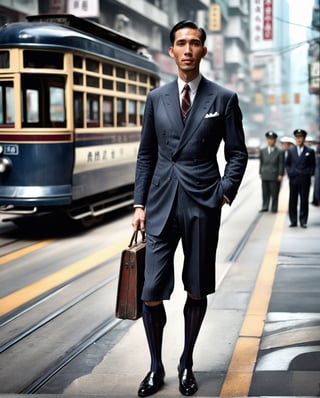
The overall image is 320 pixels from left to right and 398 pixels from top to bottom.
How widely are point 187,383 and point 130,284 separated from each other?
64 centimetres

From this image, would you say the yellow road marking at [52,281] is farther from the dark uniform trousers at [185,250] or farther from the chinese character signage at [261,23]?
the chinese character signage at [261,23]

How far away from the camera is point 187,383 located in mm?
4184

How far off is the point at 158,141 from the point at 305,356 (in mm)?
1813

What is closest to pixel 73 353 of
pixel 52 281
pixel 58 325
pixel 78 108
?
pixel 58 325

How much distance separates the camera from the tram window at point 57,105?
10.9 m

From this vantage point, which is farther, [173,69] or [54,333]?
[173,69]

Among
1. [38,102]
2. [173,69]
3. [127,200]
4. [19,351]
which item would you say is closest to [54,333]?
[19,351]

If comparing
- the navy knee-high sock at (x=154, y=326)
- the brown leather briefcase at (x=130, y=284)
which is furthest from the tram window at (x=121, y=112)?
the navy knee-high sock at (x=154, y=326)

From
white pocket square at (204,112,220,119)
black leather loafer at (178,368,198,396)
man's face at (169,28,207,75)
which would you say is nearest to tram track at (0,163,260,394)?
black leather loafer at (178,368,198,396)

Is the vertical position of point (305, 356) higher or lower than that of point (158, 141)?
lower

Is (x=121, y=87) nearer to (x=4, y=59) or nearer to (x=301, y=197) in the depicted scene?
(x=4, y=59)

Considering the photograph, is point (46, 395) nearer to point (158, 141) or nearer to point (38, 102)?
point (158, 141)

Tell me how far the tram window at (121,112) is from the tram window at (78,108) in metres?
1.80

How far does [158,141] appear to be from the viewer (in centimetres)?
420
